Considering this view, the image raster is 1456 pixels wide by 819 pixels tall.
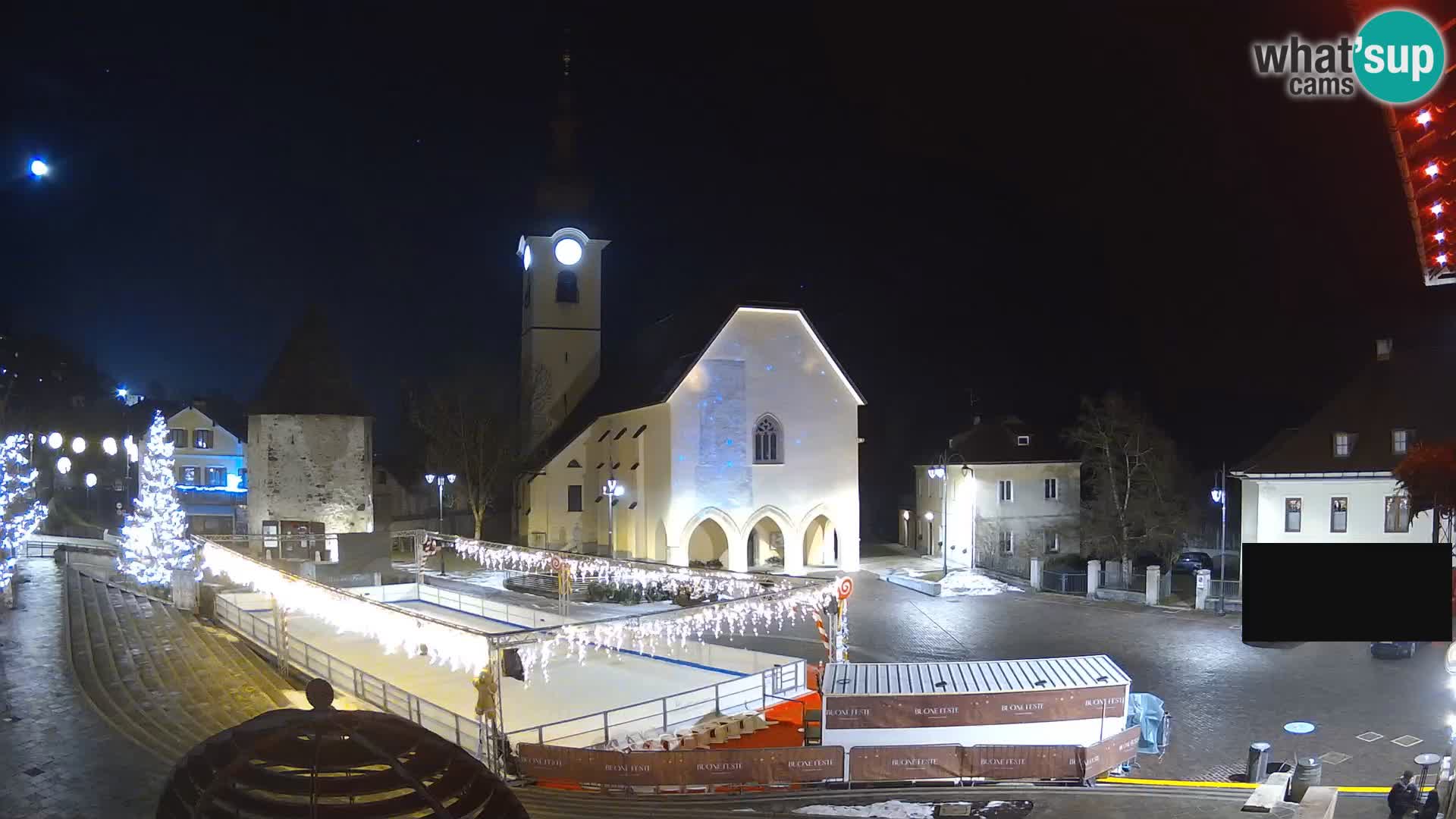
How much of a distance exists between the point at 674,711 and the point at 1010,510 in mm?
28344

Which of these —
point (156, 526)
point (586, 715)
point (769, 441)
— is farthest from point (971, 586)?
point (156, 526)

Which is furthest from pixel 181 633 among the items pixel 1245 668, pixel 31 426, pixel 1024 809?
pixel 31 426

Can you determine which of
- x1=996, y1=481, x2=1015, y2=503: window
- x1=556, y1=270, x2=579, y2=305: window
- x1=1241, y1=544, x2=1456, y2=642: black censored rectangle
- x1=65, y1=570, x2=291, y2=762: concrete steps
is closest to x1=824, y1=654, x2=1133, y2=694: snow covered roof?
x1=1241, y1=544, x2=1456, y2=642: black censored rectangle

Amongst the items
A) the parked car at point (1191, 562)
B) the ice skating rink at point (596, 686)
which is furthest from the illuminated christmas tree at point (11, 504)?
the parked car at point (1191, 562)

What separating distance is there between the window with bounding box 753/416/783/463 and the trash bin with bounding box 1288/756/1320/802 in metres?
24.4

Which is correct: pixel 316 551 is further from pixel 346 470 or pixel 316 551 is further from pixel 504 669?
pixel 504 669

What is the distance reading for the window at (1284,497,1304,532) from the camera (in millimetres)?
29156

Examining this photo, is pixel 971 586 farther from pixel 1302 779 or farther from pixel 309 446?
pixel 309 446

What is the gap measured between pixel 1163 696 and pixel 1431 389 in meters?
19.4

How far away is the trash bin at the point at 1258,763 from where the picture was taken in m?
13.2

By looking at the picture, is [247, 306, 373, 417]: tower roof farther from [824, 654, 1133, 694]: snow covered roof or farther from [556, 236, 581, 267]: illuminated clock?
[824, 654, 1133, 694]: snow covered roof

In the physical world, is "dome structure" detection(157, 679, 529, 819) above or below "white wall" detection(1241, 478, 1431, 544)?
above

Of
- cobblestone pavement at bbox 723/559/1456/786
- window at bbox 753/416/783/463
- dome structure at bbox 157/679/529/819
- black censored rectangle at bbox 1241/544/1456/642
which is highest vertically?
window at bbox 753/416/783/463

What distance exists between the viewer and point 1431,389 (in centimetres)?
2947
